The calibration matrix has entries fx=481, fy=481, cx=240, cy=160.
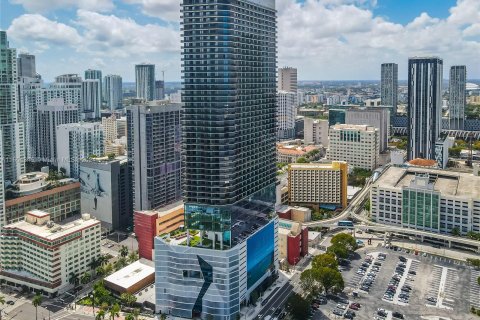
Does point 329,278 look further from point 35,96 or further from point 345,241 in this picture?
point 35,96

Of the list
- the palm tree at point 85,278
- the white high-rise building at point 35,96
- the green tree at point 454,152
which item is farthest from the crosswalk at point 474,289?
the white high-rise building at point 35,96

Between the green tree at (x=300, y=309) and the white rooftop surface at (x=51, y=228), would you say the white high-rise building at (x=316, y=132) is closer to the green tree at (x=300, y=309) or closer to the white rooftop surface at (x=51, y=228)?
the white rooftop surface at (x=51, y=228)

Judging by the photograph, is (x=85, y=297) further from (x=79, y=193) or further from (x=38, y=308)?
(x=79, y=193)

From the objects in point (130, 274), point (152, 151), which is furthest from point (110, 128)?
point (130, 274)

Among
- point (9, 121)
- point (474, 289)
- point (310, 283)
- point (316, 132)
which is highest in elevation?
point (9, 121)

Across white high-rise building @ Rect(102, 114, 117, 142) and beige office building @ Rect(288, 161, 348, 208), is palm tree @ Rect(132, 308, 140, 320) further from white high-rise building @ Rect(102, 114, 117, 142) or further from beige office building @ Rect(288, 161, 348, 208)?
white high-rise building @ Rect(102, 114, 117, 142)

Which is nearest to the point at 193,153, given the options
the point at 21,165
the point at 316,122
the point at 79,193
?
the point at 79,193

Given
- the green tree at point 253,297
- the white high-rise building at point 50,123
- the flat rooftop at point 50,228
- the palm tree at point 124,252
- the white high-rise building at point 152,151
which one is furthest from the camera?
the white high-rise building at point 50,123
